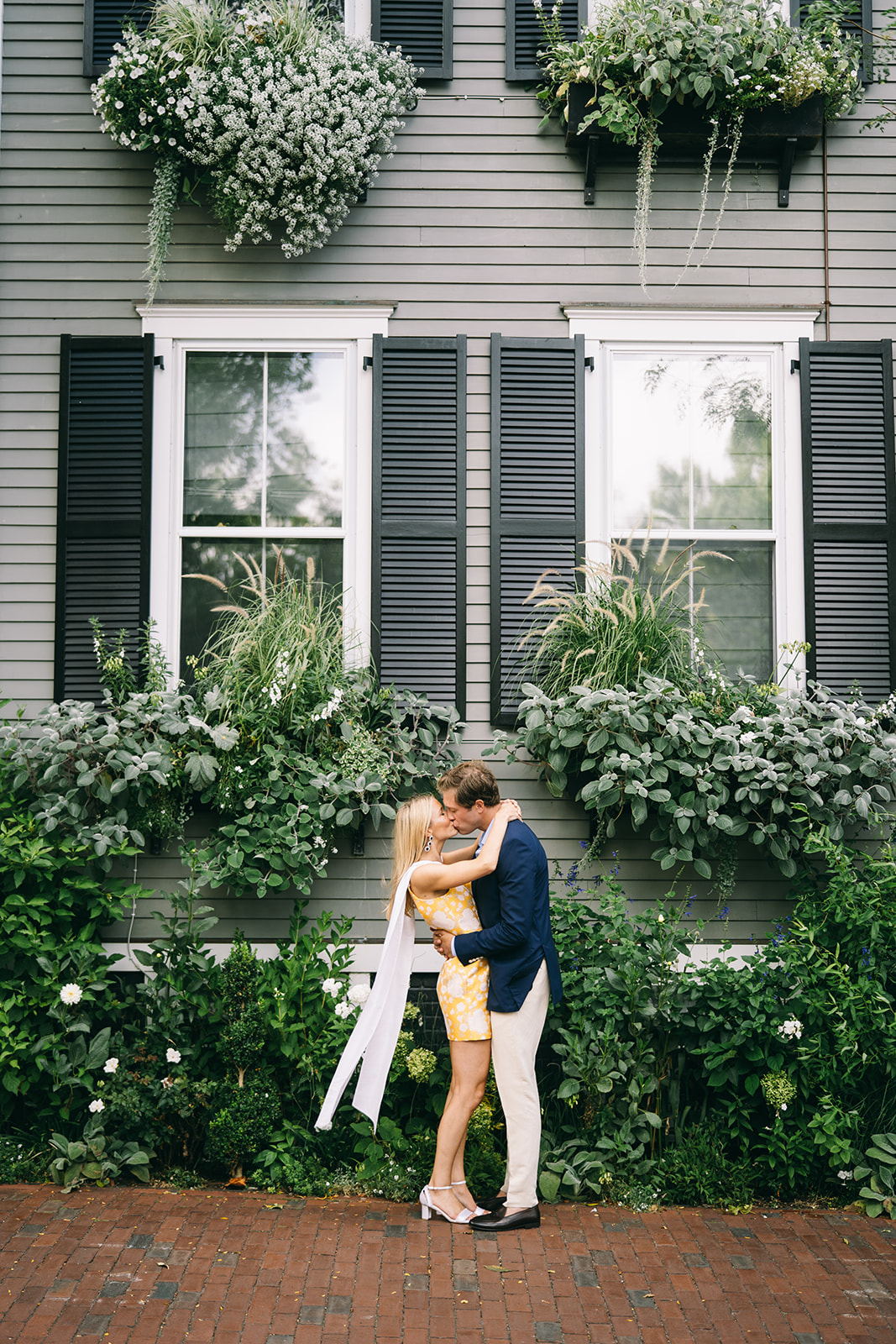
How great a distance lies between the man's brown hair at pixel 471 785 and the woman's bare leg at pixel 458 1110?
91cm

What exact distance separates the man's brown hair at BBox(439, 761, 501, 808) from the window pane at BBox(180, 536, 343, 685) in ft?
5.01

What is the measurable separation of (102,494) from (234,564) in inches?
28.4

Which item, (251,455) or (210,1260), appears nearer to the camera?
(210,1260)

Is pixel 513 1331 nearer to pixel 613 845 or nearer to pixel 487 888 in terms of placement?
pixel 487 888

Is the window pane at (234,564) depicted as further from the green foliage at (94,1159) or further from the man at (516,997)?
the green foliage at (94,1159)

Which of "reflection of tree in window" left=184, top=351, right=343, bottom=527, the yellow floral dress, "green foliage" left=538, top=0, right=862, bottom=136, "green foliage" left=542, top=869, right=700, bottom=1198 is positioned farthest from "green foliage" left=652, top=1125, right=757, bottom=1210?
"green foliage" left=538, top=0, right=862, bottom=136

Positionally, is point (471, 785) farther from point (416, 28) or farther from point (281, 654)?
point (416, 28)

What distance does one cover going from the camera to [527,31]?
5.23 meters

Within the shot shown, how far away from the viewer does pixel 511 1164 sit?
389 cm

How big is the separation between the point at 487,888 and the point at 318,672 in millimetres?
1350

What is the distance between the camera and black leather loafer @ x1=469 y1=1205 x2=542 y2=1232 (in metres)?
3.85

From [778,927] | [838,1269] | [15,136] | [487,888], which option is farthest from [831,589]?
[15,136]

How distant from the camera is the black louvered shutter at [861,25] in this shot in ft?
17.0

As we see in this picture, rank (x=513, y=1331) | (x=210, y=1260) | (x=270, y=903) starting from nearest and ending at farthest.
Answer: (x=513, y=1331)
(x=210, y=1260)
(x=270, y=903)
